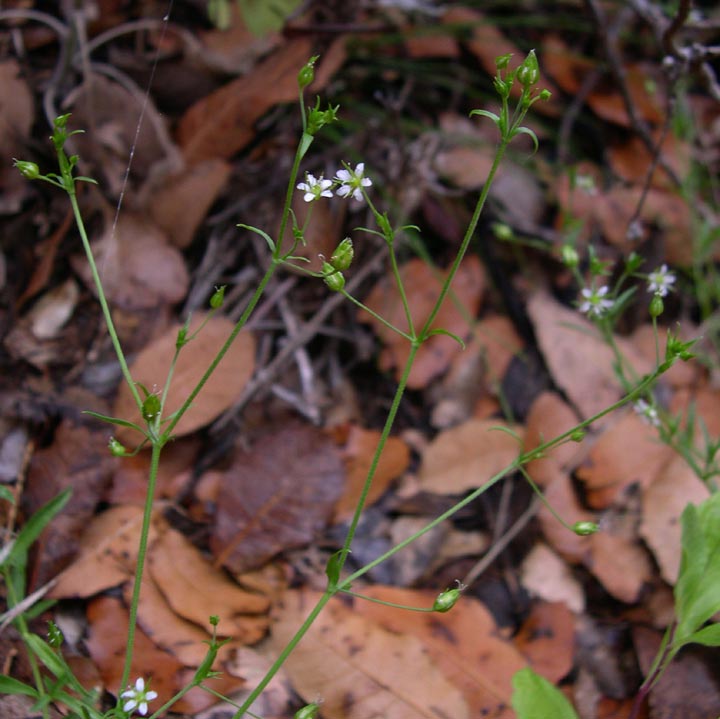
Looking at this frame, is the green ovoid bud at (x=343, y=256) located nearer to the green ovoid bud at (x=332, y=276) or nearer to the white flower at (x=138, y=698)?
the green ovoid bud at (x=332, y=276)

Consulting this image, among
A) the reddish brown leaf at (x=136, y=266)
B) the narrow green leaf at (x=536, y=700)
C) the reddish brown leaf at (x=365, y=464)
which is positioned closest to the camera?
the narrow green leaf at (x=536, y=700)

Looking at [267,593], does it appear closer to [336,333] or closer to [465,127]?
[336,333]

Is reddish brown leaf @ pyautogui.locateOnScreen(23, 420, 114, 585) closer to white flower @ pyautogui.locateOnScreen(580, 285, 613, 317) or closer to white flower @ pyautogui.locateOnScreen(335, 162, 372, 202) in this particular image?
white flower @ pyautogui.locateOnScreen(335, 162, 372, 202)

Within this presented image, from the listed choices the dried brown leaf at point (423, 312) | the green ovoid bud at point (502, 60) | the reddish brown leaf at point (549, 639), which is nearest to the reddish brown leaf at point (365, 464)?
the dried brown leaf at point (423, 312)

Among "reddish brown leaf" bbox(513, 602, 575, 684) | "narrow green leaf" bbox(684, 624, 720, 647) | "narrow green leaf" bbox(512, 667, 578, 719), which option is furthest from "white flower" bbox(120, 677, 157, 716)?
"narrow green leaf" bbox(684, 624, 720, 647)

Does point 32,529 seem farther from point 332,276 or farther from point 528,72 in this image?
point 528,72

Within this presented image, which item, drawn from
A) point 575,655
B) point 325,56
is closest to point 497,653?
point 575,655
